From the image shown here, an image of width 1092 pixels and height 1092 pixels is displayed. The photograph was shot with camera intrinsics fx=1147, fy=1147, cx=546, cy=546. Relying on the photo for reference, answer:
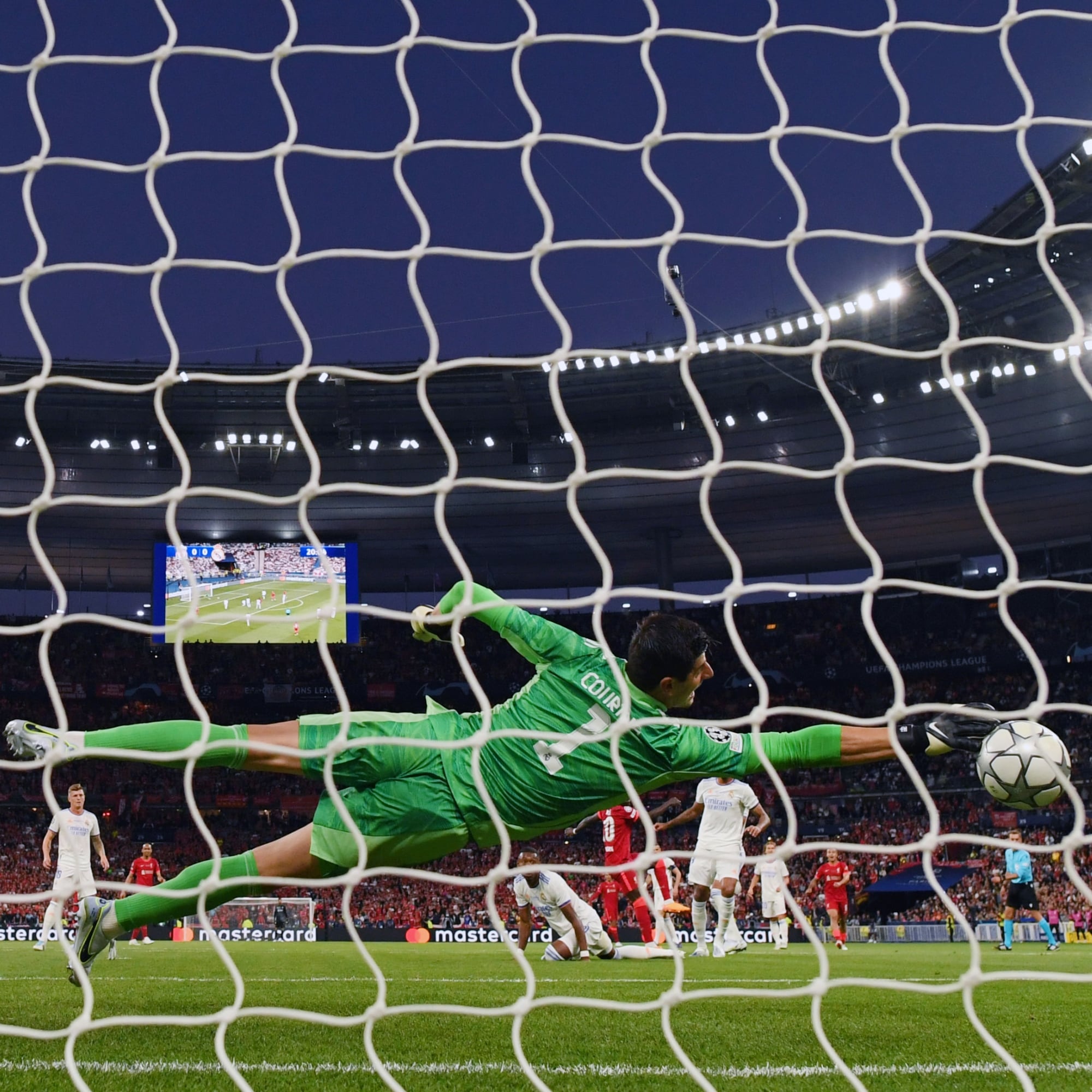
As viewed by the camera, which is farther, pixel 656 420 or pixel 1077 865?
pixel 656 420

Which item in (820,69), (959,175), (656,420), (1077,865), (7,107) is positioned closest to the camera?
(1077,865)

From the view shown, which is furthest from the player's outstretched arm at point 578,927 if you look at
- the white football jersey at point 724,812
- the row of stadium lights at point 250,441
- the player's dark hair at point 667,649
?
the row of stadium lights at point 250,441

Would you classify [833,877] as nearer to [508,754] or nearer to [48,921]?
[48,921]

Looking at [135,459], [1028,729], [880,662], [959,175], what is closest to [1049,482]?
[880,662]

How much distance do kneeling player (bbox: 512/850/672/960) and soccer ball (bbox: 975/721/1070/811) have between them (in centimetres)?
589

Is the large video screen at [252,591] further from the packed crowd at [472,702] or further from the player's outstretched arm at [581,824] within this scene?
the packed crowd at [472,702]

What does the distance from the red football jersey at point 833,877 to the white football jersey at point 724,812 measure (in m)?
4.48

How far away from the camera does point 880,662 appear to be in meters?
31.8

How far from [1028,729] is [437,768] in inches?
90.0

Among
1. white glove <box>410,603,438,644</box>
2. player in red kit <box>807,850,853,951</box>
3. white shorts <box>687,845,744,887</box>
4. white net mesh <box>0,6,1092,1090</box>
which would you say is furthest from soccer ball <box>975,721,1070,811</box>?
player in red kit <box>807,850,853,951</box>

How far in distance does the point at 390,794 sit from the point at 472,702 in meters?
30.2

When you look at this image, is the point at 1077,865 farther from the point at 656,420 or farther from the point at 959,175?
the point at 959,175

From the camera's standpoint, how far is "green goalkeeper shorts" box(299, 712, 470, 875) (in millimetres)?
4504

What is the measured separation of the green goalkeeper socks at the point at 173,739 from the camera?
14.3 feet
